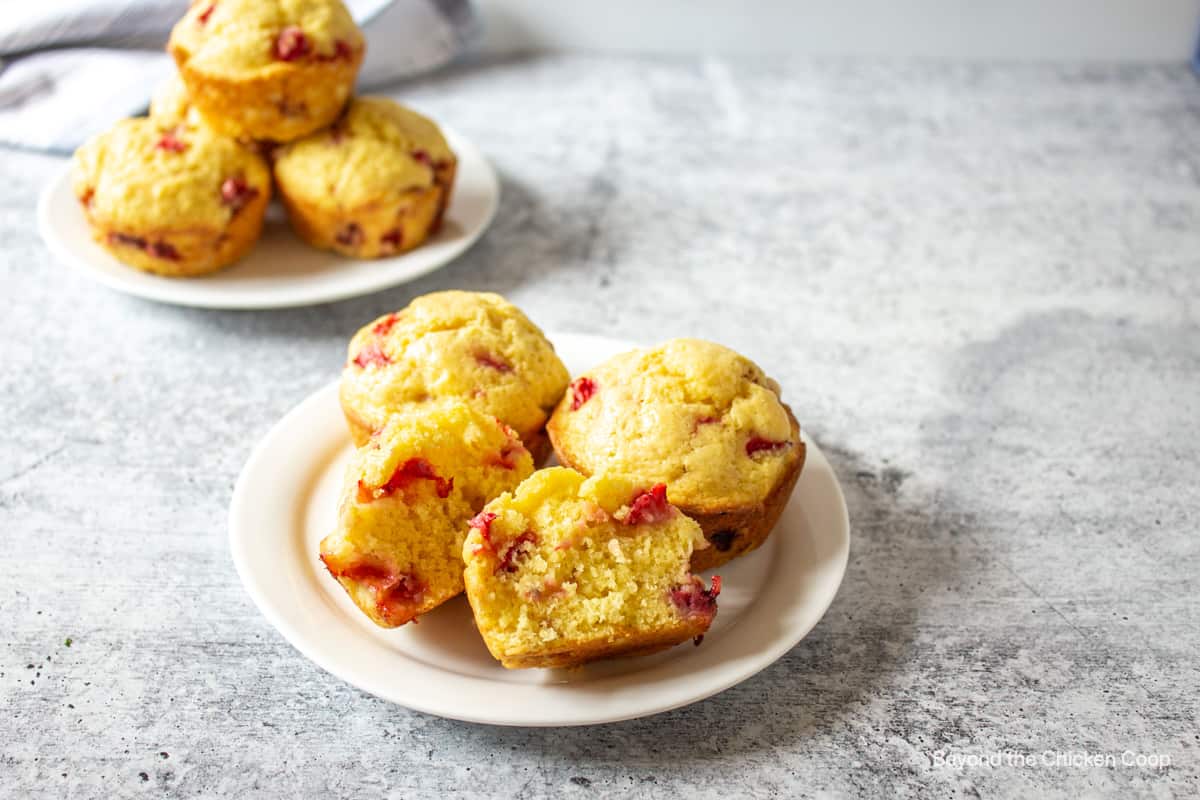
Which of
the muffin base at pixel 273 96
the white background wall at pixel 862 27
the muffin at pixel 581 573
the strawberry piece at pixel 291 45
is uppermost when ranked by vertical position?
the strawberry piece at pixel 291 45

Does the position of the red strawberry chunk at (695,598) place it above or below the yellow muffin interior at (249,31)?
below

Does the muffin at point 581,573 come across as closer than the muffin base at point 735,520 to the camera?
Yes

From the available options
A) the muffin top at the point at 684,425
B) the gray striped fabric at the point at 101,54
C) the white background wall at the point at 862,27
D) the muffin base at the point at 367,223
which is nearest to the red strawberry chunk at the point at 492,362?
the muffin top at the point at 684,425

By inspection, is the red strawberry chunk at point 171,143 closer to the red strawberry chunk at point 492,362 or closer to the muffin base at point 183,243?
the muffin base at point 183,243

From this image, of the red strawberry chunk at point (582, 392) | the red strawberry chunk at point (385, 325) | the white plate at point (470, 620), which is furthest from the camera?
the red strawberry chunk at point (385, 325)

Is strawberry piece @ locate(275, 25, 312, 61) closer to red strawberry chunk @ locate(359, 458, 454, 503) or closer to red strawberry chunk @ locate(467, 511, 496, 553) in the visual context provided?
red strawberry chunk @ locate(359, 458, 454, 503)

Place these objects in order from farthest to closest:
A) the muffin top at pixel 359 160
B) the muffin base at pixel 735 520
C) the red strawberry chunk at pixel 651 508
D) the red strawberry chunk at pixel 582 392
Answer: the muffin top at pixel 359 160 → the red strawberry chunk at pixel 582 392 → the muffin base at pixel 735 520 → the red strawberry chunk at pixel 651 508

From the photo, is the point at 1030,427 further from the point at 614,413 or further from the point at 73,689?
the point at 73,689

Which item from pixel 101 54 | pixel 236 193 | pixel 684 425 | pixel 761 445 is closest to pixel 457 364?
pixel 684 425
